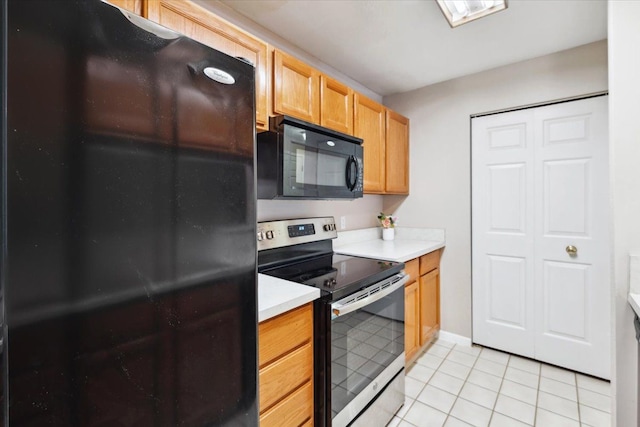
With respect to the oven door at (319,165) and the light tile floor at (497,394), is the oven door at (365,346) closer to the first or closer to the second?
the light tile floor at (497,394)

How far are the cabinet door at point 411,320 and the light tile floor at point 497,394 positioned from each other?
20 cm

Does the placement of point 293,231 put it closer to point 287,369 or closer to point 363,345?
point 363,345

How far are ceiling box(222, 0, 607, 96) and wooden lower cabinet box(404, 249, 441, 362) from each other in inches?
61.5

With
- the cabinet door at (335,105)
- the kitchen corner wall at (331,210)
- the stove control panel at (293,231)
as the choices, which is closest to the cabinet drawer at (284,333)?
the stove control panel at (293,231)

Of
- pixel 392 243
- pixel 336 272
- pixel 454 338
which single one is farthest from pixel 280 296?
pixel 454 338

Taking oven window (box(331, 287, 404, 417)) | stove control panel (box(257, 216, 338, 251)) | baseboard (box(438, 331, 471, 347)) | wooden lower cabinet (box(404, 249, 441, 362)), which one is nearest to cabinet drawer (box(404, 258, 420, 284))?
wooden lower cabinet (box(404, 249, 441, 362))

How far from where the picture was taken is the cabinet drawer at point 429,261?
2.40 m

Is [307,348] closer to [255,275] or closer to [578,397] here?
[255,275]

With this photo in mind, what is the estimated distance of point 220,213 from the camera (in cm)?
75

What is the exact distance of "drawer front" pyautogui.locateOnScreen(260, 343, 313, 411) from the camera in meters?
1.08

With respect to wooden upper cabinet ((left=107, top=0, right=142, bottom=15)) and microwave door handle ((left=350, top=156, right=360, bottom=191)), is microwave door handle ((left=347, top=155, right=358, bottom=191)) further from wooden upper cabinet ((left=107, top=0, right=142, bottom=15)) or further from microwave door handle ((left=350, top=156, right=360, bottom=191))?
wooden upper cabinet ((left=107, top=0, right=142, bottom=15))

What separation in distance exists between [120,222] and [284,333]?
0.77m

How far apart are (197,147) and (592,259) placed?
8.98ft

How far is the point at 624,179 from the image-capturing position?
3.95 ft
